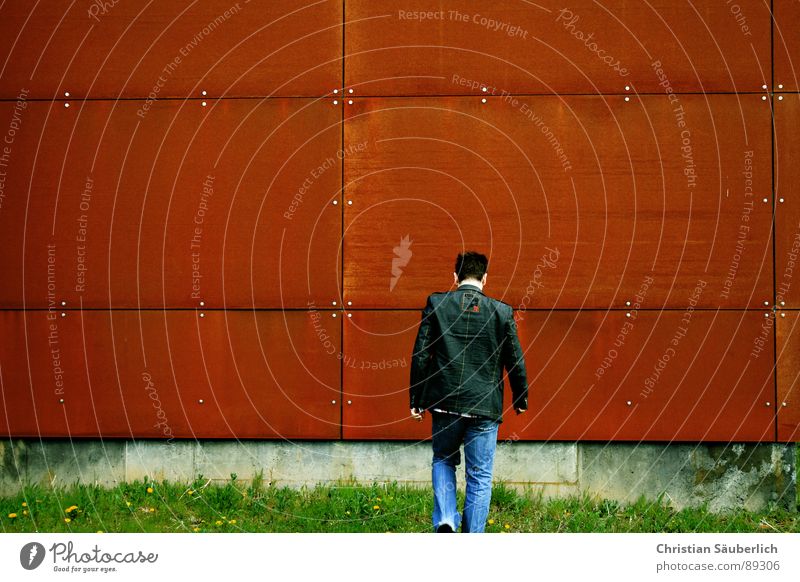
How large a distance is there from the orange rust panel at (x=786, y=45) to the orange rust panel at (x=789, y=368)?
1927 mm

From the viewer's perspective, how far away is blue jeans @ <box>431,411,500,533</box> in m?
5.79

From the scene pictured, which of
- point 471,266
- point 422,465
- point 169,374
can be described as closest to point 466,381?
point 471,266

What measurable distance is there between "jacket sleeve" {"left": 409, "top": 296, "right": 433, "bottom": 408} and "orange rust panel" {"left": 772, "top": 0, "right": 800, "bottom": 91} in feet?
12.8

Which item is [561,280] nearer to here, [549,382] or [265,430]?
[549,382]

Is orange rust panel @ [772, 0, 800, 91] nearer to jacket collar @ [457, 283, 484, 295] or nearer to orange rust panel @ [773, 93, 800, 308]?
orange rust panel @ [773, 93, 800, 308]

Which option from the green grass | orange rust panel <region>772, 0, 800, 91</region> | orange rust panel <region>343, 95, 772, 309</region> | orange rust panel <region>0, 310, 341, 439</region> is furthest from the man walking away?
orange rust panel <region>772, 0, 800, 91</region>

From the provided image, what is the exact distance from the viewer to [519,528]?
706cm

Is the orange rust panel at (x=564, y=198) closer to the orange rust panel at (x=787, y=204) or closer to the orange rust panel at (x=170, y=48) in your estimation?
A: the orange rust panel at (x=787, y=204)

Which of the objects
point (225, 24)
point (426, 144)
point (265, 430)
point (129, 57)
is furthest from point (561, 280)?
point (129, 57)

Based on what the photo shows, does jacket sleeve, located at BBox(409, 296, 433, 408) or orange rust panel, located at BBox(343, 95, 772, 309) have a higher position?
orange rust panel, located at BBox(343, 95, 772, 309)

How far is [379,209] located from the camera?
25.0ft

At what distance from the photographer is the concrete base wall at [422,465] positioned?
754 centimetres

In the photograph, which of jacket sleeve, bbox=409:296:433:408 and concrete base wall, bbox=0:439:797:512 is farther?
concrete base wall, bbox=0:439:797:512

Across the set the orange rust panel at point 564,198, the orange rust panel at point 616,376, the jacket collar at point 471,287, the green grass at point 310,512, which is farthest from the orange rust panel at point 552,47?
the green grass at point 310,512
